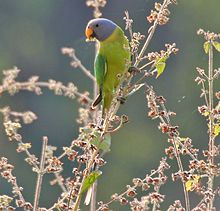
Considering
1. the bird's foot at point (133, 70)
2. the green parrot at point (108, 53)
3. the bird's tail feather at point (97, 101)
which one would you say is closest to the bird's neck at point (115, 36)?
the green parrot at point (108, 53)

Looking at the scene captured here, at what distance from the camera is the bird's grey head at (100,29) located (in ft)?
9.80

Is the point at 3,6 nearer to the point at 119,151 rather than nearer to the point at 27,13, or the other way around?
the point at 27,13

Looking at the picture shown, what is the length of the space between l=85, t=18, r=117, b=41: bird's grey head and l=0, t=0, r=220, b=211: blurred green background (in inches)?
313

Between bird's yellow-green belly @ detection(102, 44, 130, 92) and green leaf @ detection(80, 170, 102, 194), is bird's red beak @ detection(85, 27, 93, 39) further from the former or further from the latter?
green leaf @ detection(80, 170, 102, 194)

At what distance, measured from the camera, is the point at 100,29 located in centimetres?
304

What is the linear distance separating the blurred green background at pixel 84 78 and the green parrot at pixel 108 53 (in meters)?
7.98

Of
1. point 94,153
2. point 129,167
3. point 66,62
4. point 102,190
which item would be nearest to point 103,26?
point 94,153

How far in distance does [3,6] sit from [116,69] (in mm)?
12591

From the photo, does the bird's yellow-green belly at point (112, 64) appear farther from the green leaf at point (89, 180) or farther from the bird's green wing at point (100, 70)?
the green leaf at point (89, 180)

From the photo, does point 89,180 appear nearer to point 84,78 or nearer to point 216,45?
point 216,45

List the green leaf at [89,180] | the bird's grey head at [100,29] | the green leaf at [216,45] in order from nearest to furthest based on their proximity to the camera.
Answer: the green leaf at [89,180], the green leaf at [216,45], the bird's grey head at [100,29]

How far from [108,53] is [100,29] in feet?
0.41

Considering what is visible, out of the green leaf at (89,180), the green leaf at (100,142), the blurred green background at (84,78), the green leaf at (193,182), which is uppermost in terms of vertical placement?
the blurred green background at (84,78)

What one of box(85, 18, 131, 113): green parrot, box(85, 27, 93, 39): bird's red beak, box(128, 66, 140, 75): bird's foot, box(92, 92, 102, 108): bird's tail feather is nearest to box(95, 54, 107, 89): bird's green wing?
box(85, 18, 131, 113): green parrot
